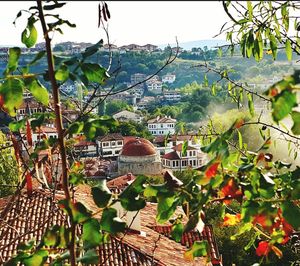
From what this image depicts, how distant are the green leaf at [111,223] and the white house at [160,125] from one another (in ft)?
168

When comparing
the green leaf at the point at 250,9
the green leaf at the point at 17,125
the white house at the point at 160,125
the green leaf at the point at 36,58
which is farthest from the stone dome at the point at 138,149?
the green leaf at the point at 36,58

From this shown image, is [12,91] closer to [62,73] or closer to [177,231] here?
[62,73]

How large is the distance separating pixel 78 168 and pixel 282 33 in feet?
3.43

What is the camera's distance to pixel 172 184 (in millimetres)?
1208

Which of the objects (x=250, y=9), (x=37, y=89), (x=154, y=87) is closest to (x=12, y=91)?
(x=37, y=89)

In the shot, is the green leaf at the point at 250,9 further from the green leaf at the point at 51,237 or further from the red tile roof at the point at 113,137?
the red tile roof at the point at 113,137

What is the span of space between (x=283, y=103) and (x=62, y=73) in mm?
474

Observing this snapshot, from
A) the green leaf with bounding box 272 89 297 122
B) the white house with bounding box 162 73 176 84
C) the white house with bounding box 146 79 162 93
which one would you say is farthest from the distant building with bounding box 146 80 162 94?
the green leaf with bounding box 272 89 297 122

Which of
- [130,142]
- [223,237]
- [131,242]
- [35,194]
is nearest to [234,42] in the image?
[131,242]

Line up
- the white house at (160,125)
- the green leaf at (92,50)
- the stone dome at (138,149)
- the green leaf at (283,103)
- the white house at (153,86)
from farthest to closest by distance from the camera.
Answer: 1. the white house at (153,86)
2. the white house at (160,125)
3. the stone dome at (138,149)
4. the green leaf at (92,50)
5. the green leaf at (283,103)

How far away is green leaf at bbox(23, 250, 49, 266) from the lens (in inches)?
45.8

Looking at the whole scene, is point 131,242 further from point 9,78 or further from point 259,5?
point 9,78

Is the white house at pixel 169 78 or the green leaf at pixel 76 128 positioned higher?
the green leaf at pixel 76 128

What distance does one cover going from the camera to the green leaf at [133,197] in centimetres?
116
